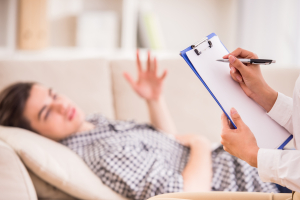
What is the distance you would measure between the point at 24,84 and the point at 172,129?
0.67 meters

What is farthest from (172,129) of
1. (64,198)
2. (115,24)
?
(115,24)

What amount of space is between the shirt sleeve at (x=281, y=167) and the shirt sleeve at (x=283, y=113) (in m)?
0.12

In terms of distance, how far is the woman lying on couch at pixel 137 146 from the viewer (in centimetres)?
93

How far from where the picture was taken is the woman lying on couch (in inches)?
36.6

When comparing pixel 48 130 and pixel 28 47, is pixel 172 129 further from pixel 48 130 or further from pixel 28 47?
pixel 28 47

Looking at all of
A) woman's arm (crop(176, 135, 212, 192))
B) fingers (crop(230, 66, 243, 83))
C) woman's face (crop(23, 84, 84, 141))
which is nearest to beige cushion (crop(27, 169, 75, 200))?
woman's face (crop(23, 84, 84, 141))

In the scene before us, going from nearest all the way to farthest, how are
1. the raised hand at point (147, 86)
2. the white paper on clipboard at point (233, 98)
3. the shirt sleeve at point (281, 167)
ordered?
the shirt sleeve at point (281, 167) → the white paper on clipboard at point (233, 98) → the raised hand at point (147, 86)

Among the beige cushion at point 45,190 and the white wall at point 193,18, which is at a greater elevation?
the white wall at point 193,18

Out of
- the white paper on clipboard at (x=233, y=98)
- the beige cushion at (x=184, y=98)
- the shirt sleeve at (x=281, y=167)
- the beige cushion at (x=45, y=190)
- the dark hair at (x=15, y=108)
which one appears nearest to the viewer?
the shirt sleeve at (x=281, y=167)

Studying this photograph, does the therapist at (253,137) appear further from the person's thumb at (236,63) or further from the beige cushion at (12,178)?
the beige cushion at (12,178)

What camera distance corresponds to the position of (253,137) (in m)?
0.59

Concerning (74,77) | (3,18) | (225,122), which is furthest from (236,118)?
(3,18)

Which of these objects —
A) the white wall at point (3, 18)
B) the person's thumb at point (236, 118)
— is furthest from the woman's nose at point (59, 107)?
the white wall at point (3, 18)

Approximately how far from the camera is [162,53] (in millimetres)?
2293
